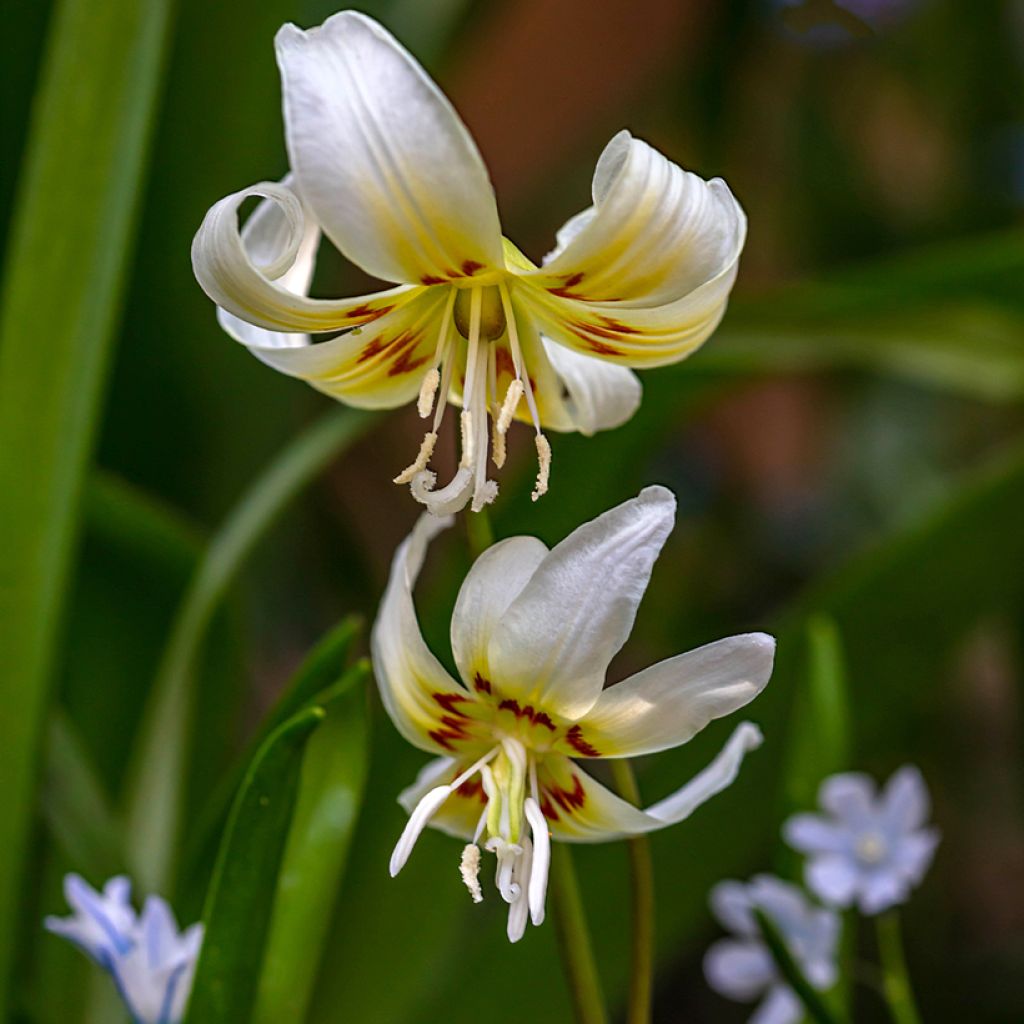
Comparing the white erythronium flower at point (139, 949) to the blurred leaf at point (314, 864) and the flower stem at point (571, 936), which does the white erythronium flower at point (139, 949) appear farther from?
the flower stem at point (571, 936)

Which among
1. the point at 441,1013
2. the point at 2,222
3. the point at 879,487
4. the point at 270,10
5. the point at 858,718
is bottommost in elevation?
the point at 441,1013

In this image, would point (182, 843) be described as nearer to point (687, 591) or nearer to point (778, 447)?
point (687, 591)

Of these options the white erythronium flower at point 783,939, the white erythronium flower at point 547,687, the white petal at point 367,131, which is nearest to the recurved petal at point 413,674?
the white erythronium flower at point 547,687

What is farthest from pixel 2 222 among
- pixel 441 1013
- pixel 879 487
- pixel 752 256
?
pixel 752 256

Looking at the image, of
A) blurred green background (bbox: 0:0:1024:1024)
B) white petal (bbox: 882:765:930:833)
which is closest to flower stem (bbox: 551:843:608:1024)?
blurred green background (bbox: 0:0:1024:1024)

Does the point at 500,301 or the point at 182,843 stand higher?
the point at 500,301

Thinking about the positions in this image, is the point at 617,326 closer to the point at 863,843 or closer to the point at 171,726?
the point at 863,843
